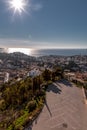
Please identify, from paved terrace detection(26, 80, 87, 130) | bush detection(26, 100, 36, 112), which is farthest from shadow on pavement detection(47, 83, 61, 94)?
bush detection(26, 100, 36, 112)

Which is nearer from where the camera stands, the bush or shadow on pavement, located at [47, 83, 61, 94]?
the bush

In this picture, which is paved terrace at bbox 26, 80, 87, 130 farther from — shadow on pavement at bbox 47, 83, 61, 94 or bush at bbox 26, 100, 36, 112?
bush at bbox 26, 100, 36, 112

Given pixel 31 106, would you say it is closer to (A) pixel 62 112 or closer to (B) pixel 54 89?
(A) pixel 62 112

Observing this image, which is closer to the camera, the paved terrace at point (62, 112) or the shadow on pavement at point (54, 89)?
the paved terrace at point (62, 112)

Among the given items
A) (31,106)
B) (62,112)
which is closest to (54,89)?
(31,106)

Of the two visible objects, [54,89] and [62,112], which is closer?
[62,112]

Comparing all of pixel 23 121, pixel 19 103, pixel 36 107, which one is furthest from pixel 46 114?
pixel 19 103

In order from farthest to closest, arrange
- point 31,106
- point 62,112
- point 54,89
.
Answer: point 54,89 → point 31,106 → point 62,112

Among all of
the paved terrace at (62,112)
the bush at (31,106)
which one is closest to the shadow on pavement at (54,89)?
the paved terrace at (62,112)

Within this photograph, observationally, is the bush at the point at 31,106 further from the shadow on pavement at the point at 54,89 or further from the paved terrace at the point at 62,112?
the shadow on pavement at the point at 54,89
